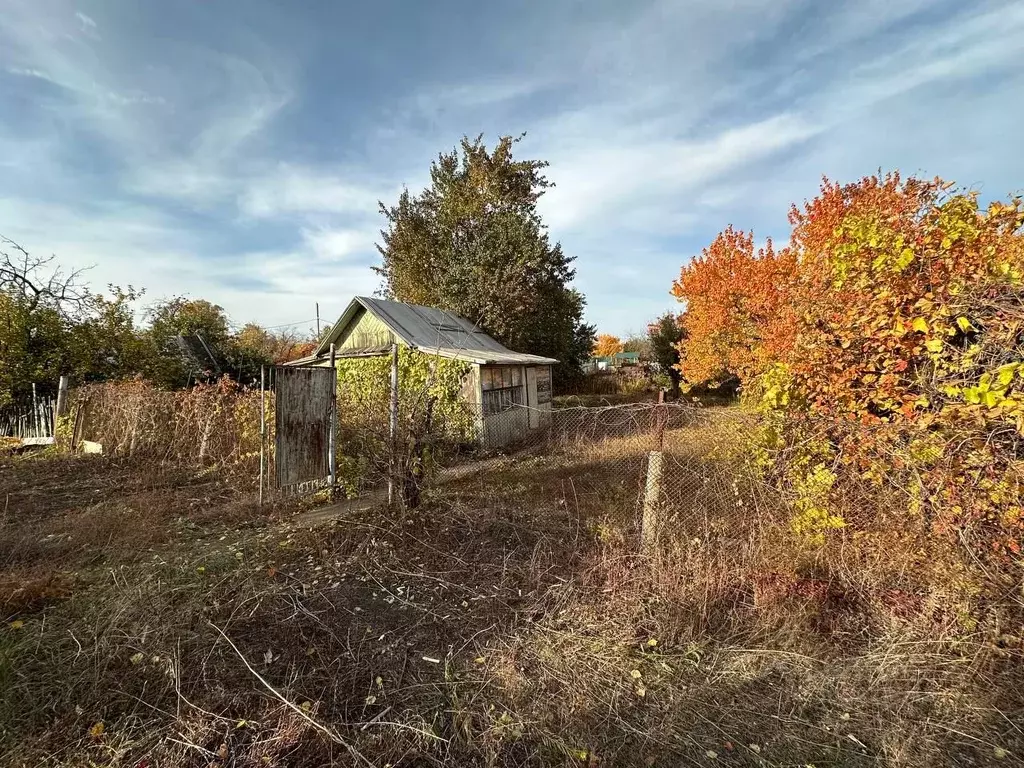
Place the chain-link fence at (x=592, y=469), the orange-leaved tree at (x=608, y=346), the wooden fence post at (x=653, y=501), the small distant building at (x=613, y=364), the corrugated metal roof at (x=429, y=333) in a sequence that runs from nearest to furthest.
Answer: the wooden fence post at (x=653, y=501)
the chain-link fence at (x=592, y=469)
the corrugated metal roof at (x=429, y=333)
the small distant building at (x=613, y=364)
the orange-leaved tree at (x=608, y=346)

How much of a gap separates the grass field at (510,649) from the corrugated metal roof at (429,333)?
23.6 feet

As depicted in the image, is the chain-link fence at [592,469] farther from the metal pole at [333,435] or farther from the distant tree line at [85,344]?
the distant tree line at [85,344]

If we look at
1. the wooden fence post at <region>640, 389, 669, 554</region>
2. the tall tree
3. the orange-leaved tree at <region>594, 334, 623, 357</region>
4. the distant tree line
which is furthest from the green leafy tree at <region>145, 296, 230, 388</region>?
the orange-leaved tree at <region>594, 334, 623, 357</region>

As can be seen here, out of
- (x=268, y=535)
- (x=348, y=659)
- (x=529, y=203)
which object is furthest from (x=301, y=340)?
(x=348, y=659)

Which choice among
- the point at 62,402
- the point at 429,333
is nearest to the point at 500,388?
the point at 429,333

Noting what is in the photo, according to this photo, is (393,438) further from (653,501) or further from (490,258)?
(490,258)

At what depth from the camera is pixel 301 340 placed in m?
33.9

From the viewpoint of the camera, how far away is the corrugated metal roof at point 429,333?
12109mm

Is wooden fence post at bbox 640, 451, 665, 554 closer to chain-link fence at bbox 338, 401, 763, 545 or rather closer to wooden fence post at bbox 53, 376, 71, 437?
chain-link fence at bbox 338, 401, 763, 545

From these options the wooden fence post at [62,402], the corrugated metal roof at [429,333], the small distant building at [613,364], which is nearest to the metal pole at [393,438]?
the corrugated metal roof at [429,333]

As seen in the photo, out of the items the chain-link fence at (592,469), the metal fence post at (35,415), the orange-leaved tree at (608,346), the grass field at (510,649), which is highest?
the orange-leaved tree at (608,346)

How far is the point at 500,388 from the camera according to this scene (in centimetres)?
1277

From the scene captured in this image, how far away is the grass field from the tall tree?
15021 mm

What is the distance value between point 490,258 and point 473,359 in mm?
9956
